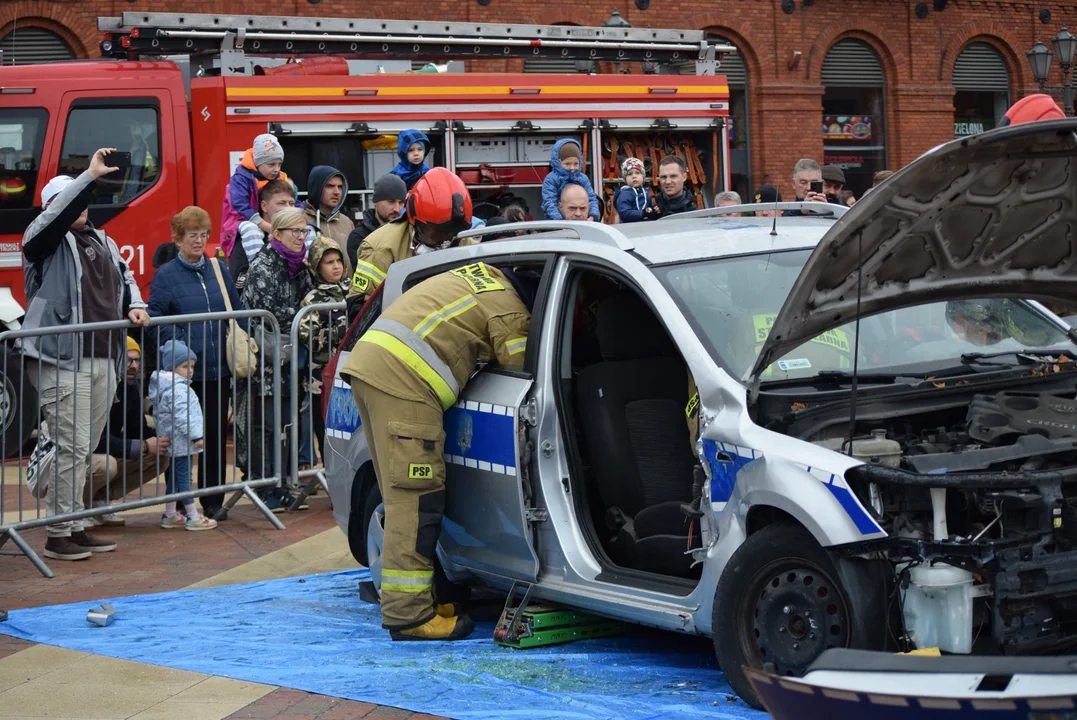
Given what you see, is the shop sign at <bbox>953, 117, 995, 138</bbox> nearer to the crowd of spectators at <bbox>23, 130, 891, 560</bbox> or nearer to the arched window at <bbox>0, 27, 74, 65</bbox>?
the arched window at <bbox>0, 27, 74, 65</bbox>

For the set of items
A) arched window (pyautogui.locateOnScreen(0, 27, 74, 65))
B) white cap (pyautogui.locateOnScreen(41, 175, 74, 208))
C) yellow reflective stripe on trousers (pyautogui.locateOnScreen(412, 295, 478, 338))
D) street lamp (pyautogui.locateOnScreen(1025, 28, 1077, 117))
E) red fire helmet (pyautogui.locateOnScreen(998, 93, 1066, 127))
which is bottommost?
yellow reflective stripe on trousers (pyautogui.locateOnScreen(412, 295, 478, 338))

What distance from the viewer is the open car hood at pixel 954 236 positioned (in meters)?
4.56

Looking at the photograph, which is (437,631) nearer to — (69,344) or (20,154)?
(69,344)

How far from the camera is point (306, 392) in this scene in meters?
9.81

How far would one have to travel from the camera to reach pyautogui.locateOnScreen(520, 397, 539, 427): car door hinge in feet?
18.9

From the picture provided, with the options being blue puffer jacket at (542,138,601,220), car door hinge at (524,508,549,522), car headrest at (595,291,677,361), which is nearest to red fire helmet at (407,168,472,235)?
car headrest at (595,291,677,361)

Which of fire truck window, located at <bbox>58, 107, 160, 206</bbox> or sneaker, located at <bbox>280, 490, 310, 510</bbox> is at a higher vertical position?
fire truck window, located at <bbox>58, 107, 160, 206</bbox>

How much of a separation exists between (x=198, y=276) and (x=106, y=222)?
4040 millimetres

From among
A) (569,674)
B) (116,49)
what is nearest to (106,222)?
(116,49)

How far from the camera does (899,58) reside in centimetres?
2830

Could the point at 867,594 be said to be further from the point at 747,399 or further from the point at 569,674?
the point at 569,674

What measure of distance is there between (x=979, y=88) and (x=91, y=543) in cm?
2466

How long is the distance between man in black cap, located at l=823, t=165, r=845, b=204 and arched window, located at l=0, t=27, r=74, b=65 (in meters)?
13.7

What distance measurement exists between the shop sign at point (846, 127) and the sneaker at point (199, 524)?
20.5 metres
